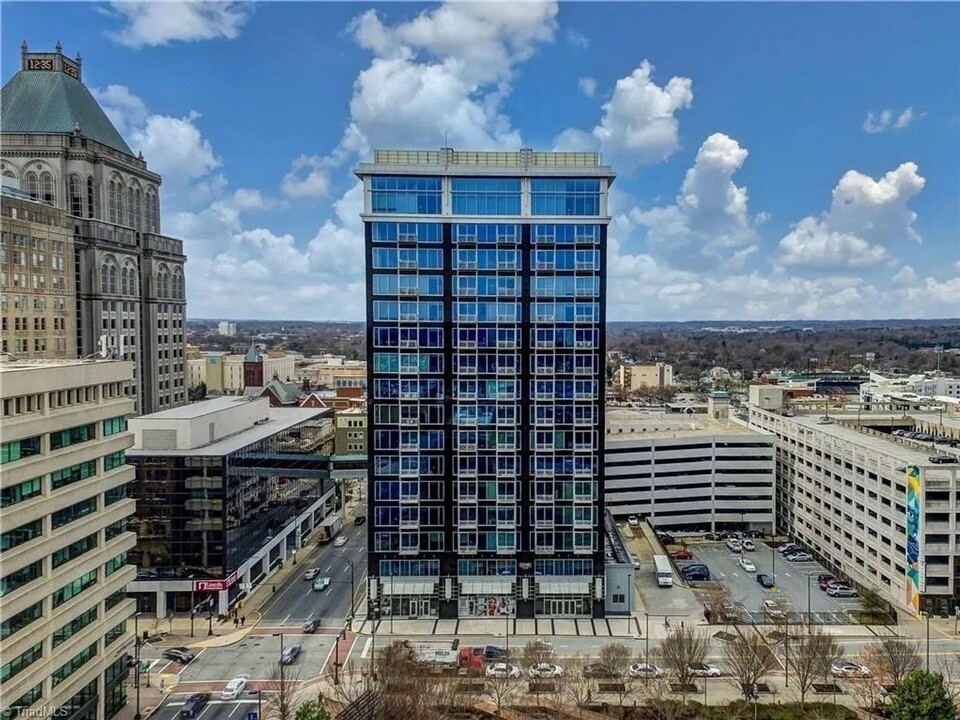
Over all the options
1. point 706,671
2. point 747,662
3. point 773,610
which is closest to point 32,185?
point 706,671

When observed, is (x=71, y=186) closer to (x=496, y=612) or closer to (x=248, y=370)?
(x=496, y=612)

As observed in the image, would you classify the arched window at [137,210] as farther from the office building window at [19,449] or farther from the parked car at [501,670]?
the parked car at [501,670]

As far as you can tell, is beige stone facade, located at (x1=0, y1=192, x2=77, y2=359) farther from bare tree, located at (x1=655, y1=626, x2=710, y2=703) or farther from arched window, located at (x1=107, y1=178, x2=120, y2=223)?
bare tree, located at (x1=655, y1=626, x2=710, y2=703)

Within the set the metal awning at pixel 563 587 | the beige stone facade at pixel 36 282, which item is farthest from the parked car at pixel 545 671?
the beige stone facade at pixel 36 282

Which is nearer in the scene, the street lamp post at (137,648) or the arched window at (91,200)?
the street lamp post at (137,648)

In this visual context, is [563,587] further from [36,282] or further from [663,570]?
[36,282]

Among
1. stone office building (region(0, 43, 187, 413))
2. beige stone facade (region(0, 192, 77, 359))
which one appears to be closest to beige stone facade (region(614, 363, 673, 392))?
stone office building (region(0, 43, 187, 413))

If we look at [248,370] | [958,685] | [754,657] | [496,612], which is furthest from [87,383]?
[248,370]

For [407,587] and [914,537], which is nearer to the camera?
[914,537]
